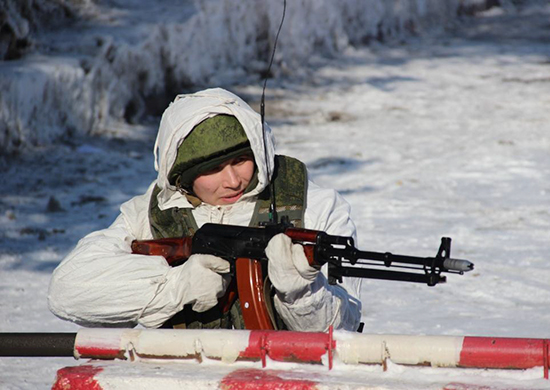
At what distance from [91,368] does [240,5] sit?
8036 millimetres

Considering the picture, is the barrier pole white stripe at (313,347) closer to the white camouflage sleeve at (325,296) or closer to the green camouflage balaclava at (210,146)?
the white camouflage sleeve at (325,296)

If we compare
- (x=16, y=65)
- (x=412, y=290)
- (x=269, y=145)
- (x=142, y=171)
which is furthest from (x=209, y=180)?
(x=16, y=65)

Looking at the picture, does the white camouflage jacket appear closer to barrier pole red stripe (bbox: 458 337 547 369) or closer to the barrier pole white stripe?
the barrier pole white stripe

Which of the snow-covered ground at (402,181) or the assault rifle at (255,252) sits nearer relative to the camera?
the assault rifle at (255,252)

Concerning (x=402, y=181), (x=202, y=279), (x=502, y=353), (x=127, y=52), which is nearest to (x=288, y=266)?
(x=202, y=279)

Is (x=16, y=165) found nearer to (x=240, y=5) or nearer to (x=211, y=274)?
(x=240, y=5)

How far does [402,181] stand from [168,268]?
15.0ft

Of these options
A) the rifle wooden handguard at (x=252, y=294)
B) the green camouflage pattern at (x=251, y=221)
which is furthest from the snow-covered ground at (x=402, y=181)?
the green camouflage pattern at (x=251, y=221)

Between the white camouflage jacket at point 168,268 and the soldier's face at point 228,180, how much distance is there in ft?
0.10

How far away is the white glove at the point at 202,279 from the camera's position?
8.20 feet

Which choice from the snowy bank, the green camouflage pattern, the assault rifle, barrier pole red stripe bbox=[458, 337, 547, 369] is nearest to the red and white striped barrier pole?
barrier pole red stripe bbox=[458, 337, 547, 369]

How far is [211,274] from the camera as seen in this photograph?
8.29 feet

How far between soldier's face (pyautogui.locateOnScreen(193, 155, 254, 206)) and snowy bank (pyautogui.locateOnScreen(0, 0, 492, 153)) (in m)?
4.59

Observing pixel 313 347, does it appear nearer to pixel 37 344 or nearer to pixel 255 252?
pixel 255 252
